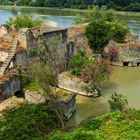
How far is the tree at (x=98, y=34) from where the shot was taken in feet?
123

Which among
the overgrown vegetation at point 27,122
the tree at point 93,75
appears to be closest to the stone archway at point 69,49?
the tree at point 93,75

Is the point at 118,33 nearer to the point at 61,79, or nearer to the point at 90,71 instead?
the point at 61,79

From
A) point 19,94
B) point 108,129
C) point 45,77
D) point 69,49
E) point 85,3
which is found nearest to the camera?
point 108,129

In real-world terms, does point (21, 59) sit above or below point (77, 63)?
above

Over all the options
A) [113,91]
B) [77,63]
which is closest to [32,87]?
[77,63]

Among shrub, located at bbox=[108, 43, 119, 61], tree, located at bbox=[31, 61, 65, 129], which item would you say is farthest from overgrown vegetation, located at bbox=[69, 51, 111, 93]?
shrub, located at bbox=[108, 43, 119, 61]

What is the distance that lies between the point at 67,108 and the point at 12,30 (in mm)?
13177

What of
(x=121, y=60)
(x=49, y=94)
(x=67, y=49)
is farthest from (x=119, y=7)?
(x=49, y=94)

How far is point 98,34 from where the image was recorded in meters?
37.5

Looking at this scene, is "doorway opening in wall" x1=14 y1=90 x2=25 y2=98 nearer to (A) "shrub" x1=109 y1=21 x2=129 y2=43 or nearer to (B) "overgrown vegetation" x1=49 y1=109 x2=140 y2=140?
(B) "overgrown vegetation" x1=49 y1=109 x2=140 y2=140

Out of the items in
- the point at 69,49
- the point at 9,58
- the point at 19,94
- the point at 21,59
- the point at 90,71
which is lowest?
the point at 19,94

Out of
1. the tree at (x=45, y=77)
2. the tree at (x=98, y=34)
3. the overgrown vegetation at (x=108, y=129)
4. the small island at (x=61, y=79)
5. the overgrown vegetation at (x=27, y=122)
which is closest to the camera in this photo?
the overgrown vegetation at (x=108, y=129)

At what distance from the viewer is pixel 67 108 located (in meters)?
25.5

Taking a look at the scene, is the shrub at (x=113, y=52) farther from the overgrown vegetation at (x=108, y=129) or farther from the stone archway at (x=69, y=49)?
the overgrown vegetation at (x=108, y=129)
